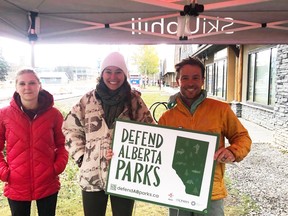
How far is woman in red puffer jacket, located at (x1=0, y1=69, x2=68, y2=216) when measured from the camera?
251 centimetres

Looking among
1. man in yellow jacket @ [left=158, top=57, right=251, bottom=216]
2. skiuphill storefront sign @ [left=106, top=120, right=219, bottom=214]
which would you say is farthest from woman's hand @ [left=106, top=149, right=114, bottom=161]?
man in yellow jacket @ [left=158, top=57, right=251, bottom=216]

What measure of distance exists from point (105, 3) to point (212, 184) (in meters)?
2.08

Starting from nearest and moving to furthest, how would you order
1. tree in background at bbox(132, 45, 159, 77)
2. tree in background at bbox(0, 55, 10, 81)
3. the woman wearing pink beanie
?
the woman wearing pink beanie
tree in background at bbox(0, 55, 10, 81)
tree in background at bbox(132, 45, 159, 77)

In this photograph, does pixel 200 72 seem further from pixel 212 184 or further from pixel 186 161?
pixel 212 184

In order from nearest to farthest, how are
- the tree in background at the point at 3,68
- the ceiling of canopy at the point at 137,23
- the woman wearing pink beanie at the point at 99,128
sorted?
1. the woman wearing pink beanie at the point at 99,128
2. the ceiling of canopy at the point at 137,23
3. the tree in background at the point at 3,68

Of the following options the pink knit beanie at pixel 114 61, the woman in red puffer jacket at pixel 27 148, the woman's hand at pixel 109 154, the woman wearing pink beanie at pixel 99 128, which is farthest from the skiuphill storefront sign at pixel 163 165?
the woman in red puffer jacket at pixel 27 148

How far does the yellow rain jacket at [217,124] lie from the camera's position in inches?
83.7

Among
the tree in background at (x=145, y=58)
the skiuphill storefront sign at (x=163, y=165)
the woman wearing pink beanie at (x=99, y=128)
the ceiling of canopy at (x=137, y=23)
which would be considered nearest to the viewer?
the skiuphill storefront sign at (x=163, y=165)

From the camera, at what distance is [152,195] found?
215 cm

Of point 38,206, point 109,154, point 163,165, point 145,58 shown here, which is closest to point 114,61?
point 109,154

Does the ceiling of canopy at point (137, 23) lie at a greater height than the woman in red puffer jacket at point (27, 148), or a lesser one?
greater

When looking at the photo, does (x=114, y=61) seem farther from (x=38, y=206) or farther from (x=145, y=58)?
(x=145, y=58)

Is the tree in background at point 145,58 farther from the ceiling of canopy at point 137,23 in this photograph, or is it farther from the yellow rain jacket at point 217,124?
the yellow rain jacket at point 217,124

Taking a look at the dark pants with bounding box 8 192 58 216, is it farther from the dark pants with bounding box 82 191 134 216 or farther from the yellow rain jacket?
the yellow rain jacket
